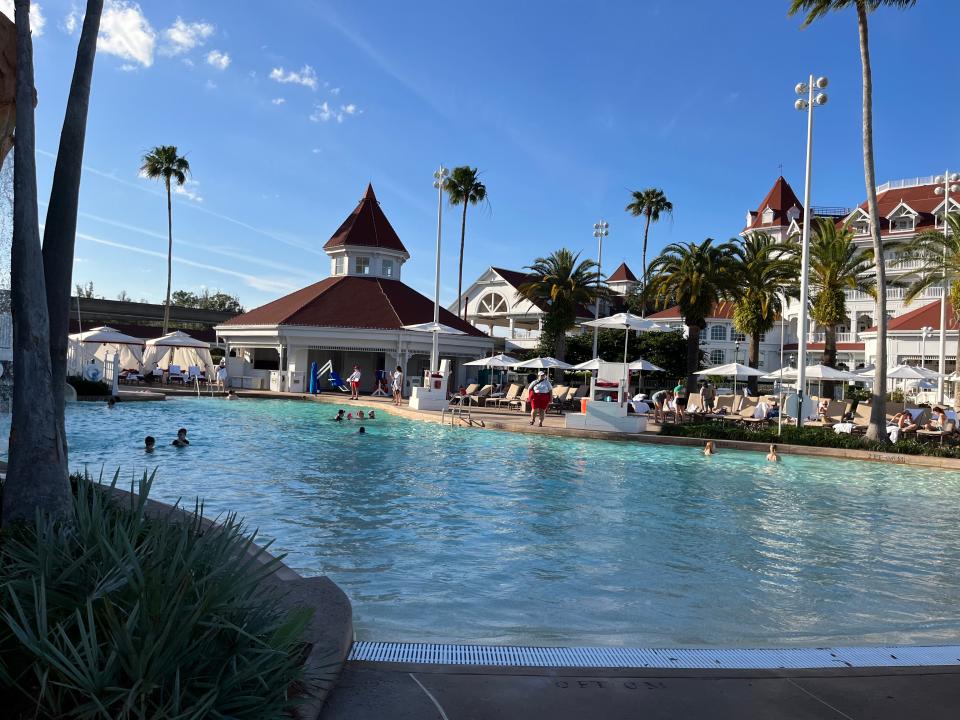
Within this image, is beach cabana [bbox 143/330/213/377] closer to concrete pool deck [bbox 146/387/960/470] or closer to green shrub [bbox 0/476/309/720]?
concrete pool deck [bbox 146/387/960/470]

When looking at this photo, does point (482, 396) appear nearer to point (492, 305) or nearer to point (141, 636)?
point (492, 305)

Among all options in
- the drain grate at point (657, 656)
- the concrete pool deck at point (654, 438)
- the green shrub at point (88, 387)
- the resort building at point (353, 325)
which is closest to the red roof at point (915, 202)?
the resort building at point (353, 325)

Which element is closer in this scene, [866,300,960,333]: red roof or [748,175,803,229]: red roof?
[866,300,960,333]: red roof

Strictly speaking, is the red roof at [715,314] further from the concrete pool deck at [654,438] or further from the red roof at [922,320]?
the concrete pool deck at [654,438]

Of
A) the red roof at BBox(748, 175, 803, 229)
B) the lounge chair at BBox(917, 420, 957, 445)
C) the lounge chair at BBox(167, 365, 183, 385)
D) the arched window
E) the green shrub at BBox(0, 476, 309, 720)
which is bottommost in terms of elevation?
the green shrub at BBox(0, 476, 309, 720)

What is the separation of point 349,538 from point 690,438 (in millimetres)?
13199

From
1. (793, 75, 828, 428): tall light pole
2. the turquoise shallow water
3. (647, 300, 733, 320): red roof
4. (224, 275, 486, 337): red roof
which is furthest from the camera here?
(647, 300, 733, 320): red roof

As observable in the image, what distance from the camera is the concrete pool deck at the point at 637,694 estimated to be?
361 centimetres

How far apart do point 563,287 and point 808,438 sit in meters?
23.3

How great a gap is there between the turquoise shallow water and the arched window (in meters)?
40.5

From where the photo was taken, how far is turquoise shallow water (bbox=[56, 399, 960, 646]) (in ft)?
21.2

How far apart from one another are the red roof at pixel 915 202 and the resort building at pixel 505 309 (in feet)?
69.2

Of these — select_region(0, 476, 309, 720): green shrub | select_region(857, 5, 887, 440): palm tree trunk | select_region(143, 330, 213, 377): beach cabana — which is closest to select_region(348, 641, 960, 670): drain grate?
select_region(0, 476, 309, 720): green shrub

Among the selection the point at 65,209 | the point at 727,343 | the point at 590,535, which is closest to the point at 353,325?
the point at 590,535
